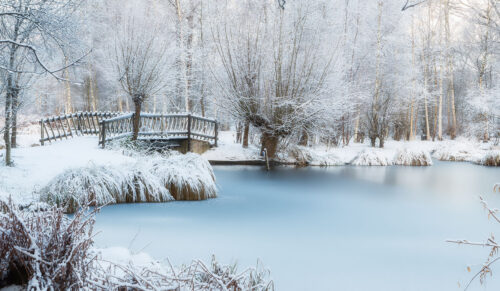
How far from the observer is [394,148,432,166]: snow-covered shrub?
15.8 m

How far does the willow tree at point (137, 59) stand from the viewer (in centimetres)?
1363

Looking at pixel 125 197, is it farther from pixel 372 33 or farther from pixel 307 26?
pixel 372 33

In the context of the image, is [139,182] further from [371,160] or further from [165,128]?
[371,160]

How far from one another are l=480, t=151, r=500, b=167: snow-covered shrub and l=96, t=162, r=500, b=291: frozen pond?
498 cm

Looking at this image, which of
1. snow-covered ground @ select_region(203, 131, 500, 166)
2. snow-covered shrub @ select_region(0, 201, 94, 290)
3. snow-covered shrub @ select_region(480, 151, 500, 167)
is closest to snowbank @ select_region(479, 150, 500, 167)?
snow-covered shrub @ select_region(480, 151, 500, 167)

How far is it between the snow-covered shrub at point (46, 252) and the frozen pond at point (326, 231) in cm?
234

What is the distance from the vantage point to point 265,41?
13.6m

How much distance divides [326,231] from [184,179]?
3145 millimetres

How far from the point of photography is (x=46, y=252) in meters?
2.48

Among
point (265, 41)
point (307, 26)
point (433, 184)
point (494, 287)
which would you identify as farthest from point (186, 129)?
point (494, 287)

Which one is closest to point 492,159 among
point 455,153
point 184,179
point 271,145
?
point 455,153

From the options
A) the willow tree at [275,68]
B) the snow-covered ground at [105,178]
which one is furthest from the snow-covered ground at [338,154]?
the snow-covered ground at [105,178]

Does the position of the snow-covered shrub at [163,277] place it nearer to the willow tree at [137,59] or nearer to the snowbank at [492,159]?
the willow tree at [137,59]

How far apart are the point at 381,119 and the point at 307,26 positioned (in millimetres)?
8227
